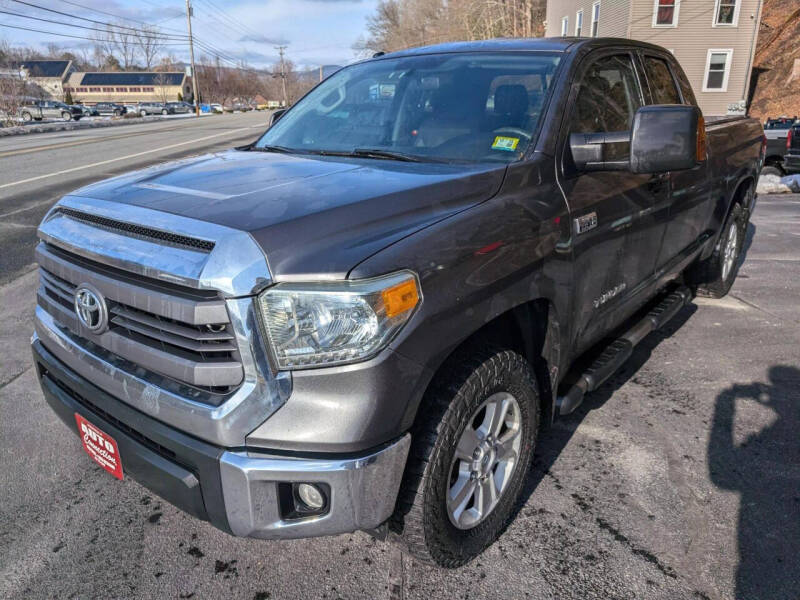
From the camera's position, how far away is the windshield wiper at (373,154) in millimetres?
2736

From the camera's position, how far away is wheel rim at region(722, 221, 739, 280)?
5.25 meters

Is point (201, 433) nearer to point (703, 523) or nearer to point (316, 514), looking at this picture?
point (316, 514)

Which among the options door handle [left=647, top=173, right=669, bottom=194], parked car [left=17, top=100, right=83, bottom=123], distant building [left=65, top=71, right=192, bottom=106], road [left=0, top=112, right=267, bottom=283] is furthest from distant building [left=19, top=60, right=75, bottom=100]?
door handle [left=647, top=173, right=669, bottom=194]

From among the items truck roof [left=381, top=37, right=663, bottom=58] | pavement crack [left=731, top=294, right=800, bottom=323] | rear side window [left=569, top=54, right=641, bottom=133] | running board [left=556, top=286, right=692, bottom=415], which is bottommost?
pavement crack [left=731, top=294, right=800, bottom=323]

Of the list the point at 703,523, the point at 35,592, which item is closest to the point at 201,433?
the point at 35,592

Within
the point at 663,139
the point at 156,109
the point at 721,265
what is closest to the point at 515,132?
the point at 663,139

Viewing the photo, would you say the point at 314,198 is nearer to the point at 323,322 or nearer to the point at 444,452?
the point at 323,322

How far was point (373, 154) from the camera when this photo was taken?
2832 millimetres

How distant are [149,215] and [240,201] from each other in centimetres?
29

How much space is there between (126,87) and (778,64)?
96.2 m

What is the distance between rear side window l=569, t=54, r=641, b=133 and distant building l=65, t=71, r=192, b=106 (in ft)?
345

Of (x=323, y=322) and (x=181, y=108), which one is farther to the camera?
(x=181, y=108)

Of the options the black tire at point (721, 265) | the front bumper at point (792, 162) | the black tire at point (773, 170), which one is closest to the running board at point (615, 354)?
the black tire at point (721, 265)

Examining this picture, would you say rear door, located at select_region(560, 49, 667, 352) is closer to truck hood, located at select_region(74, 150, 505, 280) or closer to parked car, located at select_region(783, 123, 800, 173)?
truck hood, located at select_region(74, 150, 505, 280)
